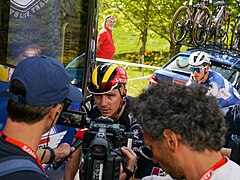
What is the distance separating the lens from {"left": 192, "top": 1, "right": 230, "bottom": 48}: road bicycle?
43.1 ft

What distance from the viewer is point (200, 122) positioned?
207 cm

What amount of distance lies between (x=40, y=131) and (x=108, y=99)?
1691 millimetres

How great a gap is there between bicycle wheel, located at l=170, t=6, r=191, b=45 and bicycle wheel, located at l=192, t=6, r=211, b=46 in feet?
0.73

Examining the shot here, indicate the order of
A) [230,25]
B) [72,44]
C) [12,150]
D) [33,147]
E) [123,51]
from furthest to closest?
[123,51] → [230,25] → [72,44] → [33,147] → [12,150]

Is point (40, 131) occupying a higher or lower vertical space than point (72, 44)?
lower

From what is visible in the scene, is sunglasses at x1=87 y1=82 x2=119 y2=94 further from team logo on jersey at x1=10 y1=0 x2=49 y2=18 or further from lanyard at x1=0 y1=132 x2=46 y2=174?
lanyard at x1=0 y1=132 x2=46 y2=174

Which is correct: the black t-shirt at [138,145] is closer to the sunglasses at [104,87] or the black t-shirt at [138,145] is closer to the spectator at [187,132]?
the sunglasses at [104,87]

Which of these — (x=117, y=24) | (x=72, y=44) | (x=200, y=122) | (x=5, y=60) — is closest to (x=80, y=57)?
(x=72, y=44)

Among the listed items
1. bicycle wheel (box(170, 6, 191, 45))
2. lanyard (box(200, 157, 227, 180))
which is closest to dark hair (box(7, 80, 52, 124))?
lanyard (box(200, 157, 227, 180))

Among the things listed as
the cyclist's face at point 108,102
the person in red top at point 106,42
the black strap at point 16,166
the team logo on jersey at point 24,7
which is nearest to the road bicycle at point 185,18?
the person in red top at point 106,42

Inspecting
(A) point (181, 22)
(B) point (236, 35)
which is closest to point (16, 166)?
(A) point (181, 22)

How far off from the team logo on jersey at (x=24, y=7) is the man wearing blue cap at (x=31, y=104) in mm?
1945

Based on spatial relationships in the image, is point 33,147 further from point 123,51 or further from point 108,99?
point 123,51

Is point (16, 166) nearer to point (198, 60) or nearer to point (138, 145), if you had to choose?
point (138, 145)
